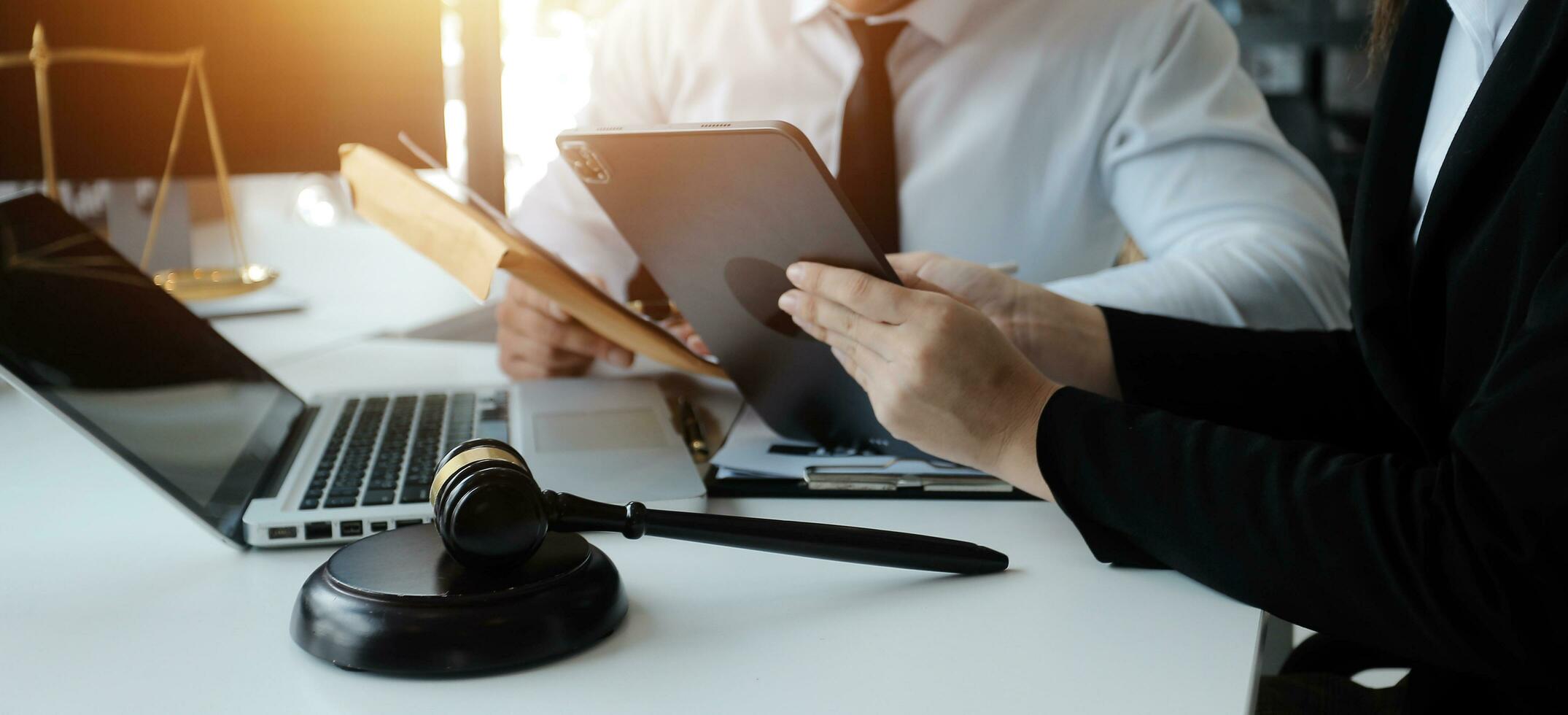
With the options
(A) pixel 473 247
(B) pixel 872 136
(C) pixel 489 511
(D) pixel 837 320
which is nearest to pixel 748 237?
(D) pixel 837 320

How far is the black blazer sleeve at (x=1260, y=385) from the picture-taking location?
833 millimetres

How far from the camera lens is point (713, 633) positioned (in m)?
0.56

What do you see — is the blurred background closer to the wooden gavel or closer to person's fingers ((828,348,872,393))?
person's fingers ((828,348,872,393))

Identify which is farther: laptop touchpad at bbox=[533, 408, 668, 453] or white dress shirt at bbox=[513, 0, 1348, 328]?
white dress shirt at bbox=[513, 0, 1348, 328]

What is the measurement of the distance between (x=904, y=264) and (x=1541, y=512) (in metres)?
0.44

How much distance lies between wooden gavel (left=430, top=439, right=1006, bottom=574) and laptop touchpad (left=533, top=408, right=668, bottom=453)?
0.76ft

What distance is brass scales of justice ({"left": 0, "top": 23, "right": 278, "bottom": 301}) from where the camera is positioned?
1.22 meters

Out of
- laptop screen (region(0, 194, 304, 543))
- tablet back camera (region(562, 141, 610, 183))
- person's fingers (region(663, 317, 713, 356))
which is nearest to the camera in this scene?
laptop screen (region(0, 194, 304, 543))

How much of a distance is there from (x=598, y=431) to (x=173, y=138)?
758 mm

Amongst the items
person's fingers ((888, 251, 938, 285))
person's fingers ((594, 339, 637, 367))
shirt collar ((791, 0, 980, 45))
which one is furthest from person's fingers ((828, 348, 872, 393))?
shirt collar ((791, 0, 980, 45))

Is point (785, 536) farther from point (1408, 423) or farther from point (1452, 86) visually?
point (1452, 86)

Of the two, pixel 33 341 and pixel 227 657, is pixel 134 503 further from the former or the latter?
pixel 227 657

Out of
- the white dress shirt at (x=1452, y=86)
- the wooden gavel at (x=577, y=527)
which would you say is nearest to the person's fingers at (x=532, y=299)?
the wooden gavel at (x=577, y=527)

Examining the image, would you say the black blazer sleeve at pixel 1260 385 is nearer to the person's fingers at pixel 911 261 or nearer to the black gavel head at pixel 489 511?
the person's fingers at pixel 911 261
